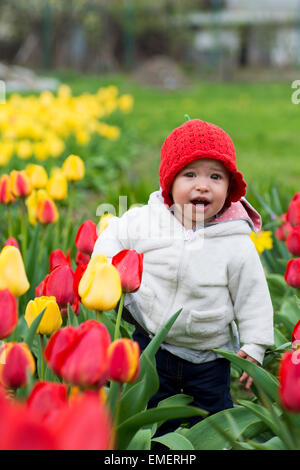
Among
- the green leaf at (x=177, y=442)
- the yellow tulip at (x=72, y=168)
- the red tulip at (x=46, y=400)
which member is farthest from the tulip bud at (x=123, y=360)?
the yellow tulip at (x=72, y=168)

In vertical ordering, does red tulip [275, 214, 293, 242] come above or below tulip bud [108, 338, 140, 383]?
above

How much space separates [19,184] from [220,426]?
1224mm

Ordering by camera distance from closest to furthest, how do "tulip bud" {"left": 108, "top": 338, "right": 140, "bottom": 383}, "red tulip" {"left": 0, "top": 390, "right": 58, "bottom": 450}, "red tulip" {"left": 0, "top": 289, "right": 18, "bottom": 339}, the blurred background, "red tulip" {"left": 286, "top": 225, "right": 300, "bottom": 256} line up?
"red tulip" {"left": 0, "top": 390, "right": 58, "bottom": 450}
"tulip bud" {"left": 108, "top": 338, "right": 140, "bottom": 383}
"red tulip" {"left": 0, "top": 289, "right": 18, "bottom": 339}
"red tulip" {"left": 286, "top": 225, "right": 300, "bottom": 256}
the blurred background

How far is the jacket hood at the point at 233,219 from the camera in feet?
6.07

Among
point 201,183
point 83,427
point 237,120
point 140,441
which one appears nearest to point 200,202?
point 201,183

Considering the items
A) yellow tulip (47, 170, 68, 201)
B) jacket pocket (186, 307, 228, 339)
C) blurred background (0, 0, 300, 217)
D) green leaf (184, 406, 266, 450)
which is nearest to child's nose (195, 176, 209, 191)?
jacket pocket (186, 307, 228, 339)

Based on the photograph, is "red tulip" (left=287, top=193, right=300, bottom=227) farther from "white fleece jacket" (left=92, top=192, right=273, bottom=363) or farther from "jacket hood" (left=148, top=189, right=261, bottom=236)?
"white fleece jacket" (left=92, top=192, right=273, bottom=363)

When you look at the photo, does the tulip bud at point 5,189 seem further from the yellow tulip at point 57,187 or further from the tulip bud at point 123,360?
the tulip bud at point 123,360

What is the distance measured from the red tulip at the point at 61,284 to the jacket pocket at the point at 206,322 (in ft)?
1.23

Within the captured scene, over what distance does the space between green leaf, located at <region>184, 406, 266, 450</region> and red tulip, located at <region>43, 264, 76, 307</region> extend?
1.44 feet

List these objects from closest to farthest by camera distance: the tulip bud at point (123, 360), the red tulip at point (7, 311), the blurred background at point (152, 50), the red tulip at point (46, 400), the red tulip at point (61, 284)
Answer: the red tulip at point (46, 400)
the tulip bud at point (123, 360)
the red tulip at point (7, 311)
the red tulip at point (61, 284)
the blurred background at point (152, 50)

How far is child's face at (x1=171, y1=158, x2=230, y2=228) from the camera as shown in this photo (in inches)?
70.2

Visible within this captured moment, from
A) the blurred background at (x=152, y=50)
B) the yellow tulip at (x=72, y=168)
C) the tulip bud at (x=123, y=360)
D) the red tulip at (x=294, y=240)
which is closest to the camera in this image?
the tulip bud at (x=123, y=360)
